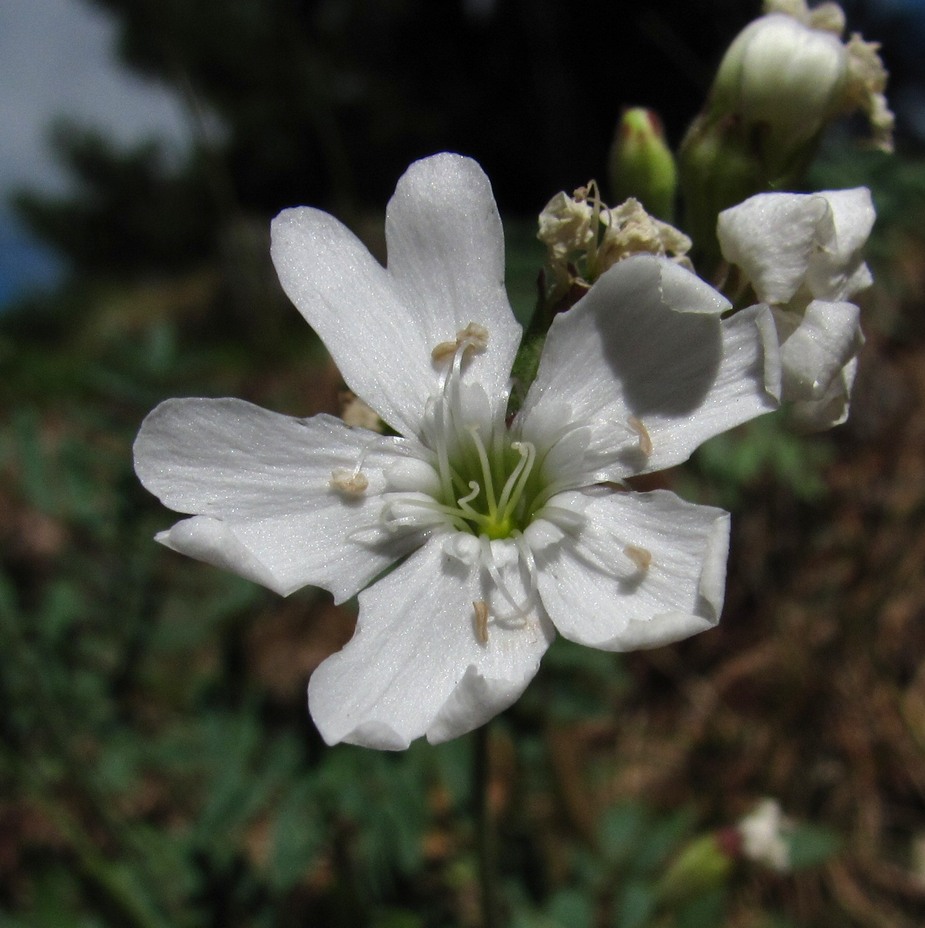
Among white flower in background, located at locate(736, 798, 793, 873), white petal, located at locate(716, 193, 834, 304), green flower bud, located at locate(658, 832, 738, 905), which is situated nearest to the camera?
white petal, located at locate(716, 193, 834, 304)

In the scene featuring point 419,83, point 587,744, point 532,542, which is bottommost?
point 587,744

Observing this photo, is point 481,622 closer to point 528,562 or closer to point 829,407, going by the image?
point 528,562

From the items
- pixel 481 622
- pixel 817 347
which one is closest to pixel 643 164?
pixel 817 347

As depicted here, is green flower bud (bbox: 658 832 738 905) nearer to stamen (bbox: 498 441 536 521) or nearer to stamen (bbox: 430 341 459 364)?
stamen (bbox: 498 441 536 521)

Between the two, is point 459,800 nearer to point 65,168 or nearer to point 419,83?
point 419,83

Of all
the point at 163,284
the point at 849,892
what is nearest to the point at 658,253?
the point at 849,892

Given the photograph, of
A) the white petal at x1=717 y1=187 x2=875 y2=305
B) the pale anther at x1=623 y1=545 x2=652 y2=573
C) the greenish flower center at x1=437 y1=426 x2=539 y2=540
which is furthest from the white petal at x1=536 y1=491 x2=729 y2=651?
the white petal at x1=717 y1=187 x2=875 y2=305

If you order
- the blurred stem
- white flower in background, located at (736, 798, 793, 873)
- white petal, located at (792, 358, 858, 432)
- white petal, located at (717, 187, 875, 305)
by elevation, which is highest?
white petal, located at (717, 187, 875, 305)
